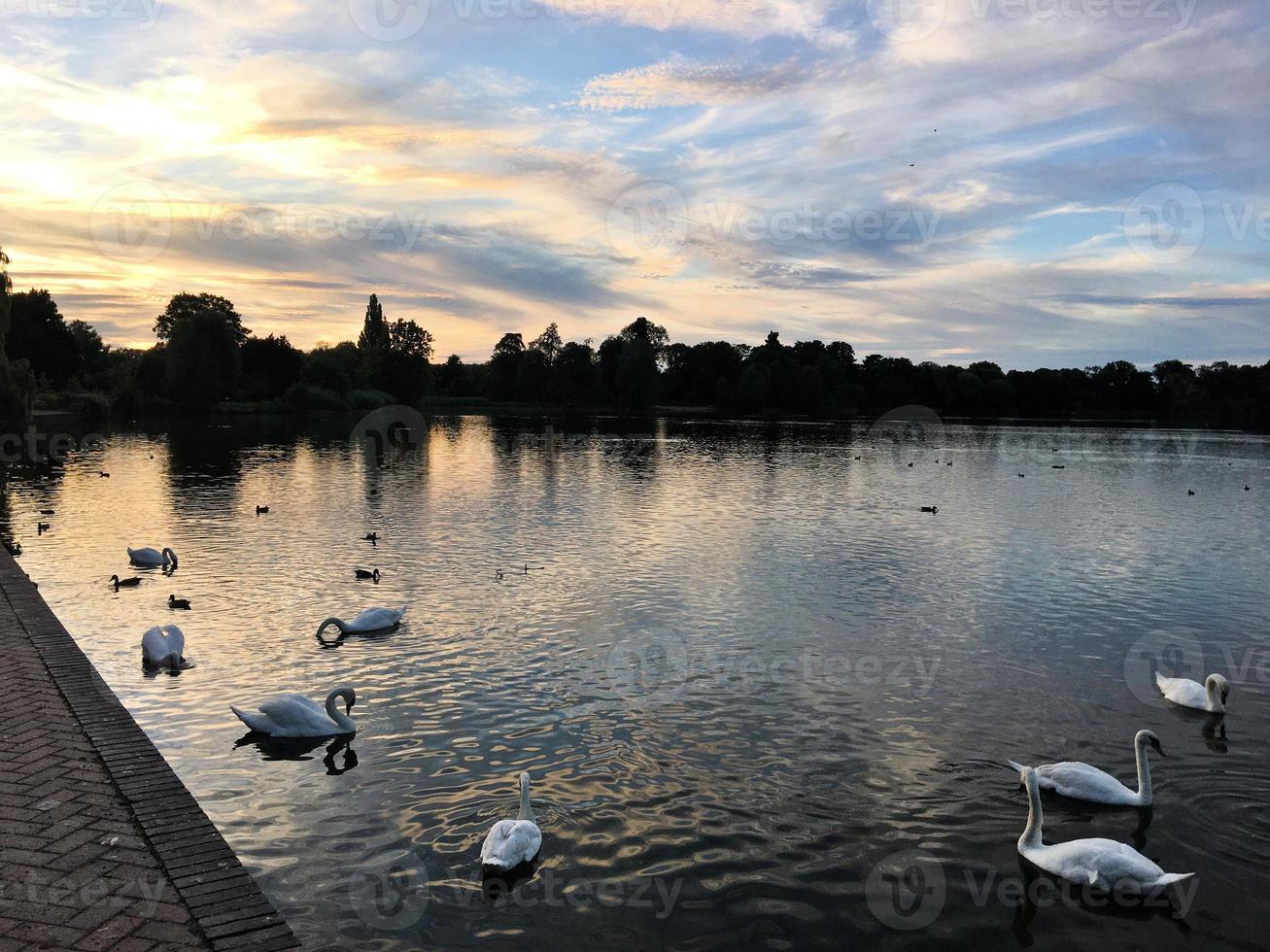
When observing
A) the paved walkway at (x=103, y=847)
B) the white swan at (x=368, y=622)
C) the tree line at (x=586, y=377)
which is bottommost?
the white swan at (x=368, y=622)

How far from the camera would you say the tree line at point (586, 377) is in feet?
338

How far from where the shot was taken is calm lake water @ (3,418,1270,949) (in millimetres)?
7707

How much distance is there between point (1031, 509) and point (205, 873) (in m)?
35.2

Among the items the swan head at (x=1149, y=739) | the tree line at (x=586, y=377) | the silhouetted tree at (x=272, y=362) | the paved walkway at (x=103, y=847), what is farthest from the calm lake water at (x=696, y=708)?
the silhouetted tree at (x=272, y=362)

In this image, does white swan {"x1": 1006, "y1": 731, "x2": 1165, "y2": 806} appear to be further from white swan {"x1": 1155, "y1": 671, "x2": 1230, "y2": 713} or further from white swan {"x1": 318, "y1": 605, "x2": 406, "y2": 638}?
white swan {"x1": 318, "y1": 605, "x2": 406, "y2": 638}

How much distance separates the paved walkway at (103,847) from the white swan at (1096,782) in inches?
313

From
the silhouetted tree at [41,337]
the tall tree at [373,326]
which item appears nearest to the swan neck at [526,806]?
the silhouetted tree at [41,337]

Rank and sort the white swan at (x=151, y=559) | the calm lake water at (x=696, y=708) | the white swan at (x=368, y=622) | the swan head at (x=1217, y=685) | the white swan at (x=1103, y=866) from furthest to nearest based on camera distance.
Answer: the white swan at (x=151, y=559) → the white swan at (x=368, y=622) → the swan head at (x=1217, y=685) → the white swan at (x=1103, y=866) → the calm lake water at (x=696, y=708)

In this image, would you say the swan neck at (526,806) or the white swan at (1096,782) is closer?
the swan neck at (526,806)

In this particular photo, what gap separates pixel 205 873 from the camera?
22.0 feet

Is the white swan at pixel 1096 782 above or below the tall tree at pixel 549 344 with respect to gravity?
below

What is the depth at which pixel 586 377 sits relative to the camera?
534 feet

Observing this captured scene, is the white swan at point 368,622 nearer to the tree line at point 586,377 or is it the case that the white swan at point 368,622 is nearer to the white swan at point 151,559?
the white swan at point 151,559

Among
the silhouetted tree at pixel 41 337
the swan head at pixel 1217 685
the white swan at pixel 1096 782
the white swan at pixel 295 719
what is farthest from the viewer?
the silhouetted tree at pixel 41 337
